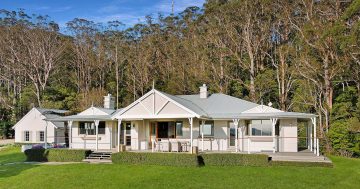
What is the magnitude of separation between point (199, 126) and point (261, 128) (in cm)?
411

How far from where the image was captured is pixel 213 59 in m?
44.5

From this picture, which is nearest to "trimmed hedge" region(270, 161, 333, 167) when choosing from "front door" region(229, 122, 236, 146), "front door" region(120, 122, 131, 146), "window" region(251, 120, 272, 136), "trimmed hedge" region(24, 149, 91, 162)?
"window" region(251, 120, 272, 136)

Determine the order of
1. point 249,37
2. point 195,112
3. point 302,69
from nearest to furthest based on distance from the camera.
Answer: point 195,112, point 302,69, point 249,37

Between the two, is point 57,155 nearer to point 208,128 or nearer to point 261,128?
point 208,128

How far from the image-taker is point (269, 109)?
2489 cm

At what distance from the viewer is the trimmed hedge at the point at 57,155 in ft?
80.8

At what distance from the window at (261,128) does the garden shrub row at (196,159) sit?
3.97 metres

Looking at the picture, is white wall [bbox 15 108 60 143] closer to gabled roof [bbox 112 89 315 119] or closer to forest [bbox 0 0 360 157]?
forest [bbox 0 0 360 157]

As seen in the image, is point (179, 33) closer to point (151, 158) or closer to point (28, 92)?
point (28, 92)

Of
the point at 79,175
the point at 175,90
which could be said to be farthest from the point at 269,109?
the point at 175,90

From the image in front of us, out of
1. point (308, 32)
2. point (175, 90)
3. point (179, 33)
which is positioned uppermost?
point (179, 33)

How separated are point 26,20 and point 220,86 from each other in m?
34.9

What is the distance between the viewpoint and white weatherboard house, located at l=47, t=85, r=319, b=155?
77.7 feet

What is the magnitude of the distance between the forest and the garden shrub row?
9.64 metres
